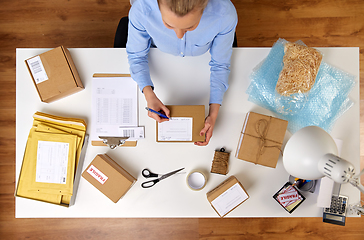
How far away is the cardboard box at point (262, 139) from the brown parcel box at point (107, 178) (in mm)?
537

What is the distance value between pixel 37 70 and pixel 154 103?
558mm

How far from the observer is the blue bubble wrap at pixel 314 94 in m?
1.02

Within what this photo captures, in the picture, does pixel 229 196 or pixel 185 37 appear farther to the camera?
pixel 229 196

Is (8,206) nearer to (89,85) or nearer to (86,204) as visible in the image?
(86,204)

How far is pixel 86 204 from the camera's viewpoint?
1.03 metres

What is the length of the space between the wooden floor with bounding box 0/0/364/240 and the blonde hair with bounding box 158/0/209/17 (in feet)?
4.17

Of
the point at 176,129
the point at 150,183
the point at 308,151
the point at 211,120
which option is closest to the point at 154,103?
the point at 176,129

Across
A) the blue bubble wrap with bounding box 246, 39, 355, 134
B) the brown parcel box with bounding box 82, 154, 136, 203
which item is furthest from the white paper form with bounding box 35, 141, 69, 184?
the blue bubble wrap with bounding box 246, 39, 355, 134

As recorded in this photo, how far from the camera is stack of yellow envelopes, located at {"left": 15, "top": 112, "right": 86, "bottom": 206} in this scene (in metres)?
1.01

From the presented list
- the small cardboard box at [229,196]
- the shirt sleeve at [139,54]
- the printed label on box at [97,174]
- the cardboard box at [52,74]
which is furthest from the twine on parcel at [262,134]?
the cardboard box at [52,74]

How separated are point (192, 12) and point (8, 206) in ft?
6.54

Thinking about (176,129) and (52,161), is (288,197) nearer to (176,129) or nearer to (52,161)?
(176,129)

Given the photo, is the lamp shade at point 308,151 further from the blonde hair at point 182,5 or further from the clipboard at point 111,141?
the clipboard at point 111,141

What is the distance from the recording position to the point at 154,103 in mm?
956
